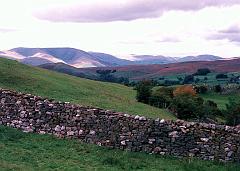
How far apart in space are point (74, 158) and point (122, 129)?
3.40 m

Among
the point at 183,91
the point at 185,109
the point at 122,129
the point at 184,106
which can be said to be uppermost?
the point at 122,129

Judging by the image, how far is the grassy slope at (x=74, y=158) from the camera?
56.9 feet

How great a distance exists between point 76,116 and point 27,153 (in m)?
4.24

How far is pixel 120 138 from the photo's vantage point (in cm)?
2117

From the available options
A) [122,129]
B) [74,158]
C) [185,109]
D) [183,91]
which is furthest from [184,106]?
[74,158]

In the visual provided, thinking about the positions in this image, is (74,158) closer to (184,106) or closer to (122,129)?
(122,129)

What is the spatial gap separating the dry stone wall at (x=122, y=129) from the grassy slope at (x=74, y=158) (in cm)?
65

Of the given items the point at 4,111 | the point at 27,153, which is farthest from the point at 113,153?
the point at 4,111

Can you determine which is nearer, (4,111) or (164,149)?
(164,149)

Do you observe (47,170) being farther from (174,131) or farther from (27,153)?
(174,131)

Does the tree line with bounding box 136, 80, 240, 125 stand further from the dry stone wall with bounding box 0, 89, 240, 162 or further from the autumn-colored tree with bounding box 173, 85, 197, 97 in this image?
the dry stone wall with bounding box 0, 89, 240, 162

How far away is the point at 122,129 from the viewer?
21203 mm

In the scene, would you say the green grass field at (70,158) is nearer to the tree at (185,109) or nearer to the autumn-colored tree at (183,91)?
the tree at (185,109)

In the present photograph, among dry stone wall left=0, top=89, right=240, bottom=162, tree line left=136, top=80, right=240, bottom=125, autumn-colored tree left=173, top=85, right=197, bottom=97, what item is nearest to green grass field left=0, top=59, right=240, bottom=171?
dry stone wall left=0, top=89, right=240, bottom=162
